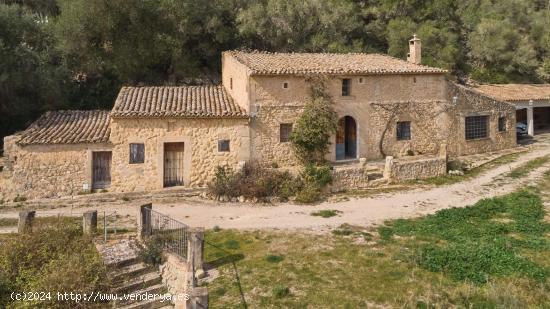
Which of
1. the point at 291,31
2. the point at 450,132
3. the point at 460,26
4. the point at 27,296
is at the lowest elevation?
the point at 27,296

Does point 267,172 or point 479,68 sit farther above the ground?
point 479,68

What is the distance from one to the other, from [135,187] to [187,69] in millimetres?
11858

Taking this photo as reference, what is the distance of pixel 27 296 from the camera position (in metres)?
9.58

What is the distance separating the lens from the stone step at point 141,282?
10.9 meters

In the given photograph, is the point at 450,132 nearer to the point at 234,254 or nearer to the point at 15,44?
the point at 234,254

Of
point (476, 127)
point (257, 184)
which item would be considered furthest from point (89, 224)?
point (476, 127)

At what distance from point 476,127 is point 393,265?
16496mm

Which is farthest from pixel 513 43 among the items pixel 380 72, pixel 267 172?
pixel 267 172

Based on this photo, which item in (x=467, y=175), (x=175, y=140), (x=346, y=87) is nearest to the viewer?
(x=175, y=140)

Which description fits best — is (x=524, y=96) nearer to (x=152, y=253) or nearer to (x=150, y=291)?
(x=152, y=253)

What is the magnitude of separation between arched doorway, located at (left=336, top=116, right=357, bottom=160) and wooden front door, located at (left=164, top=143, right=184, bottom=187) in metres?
7.41

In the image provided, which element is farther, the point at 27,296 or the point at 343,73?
the point at 343,73

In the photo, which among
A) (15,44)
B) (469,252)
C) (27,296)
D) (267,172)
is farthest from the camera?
(15,44)

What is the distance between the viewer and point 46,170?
1848cm
